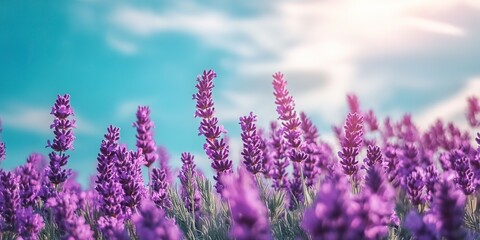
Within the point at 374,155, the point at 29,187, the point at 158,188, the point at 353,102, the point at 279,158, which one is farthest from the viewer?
the point at 353,102

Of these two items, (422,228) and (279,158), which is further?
(279,158)

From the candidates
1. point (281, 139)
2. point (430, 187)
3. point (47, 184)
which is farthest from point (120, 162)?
point (430, 187)

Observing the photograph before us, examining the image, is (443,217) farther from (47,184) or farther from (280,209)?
(47,184)

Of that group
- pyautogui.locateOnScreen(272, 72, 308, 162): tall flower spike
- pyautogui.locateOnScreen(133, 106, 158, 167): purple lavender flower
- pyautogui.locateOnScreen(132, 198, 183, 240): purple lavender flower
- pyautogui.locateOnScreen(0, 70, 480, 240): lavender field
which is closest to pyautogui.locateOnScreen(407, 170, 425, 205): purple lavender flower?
pyautogui.locateOnScreen(0, 70, 480, 240): lavender field

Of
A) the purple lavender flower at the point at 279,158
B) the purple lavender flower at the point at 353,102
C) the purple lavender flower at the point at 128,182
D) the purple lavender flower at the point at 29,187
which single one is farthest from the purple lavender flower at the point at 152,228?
the purple lavender flower at the point at 353,102

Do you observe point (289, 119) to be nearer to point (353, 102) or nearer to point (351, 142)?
point (351, 142)

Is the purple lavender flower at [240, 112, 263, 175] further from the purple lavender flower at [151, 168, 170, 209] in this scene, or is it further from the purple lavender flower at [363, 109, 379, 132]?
the purple lavender flower at [363, 109, 379, 132]

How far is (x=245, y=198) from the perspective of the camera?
75.5 inches

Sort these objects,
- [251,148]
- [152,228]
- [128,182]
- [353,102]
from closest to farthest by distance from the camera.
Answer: [152,228] < [128,182] < [251,148] < [353,102]

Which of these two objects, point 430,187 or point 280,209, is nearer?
point 430,187

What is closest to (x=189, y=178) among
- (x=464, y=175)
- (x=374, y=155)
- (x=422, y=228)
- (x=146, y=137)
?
(x=146, y=137)

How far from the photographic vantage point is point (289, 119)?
21.4 ft

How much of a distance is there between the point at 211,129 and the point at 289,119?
0.97m

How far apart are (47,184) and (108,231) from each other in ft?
12.0
